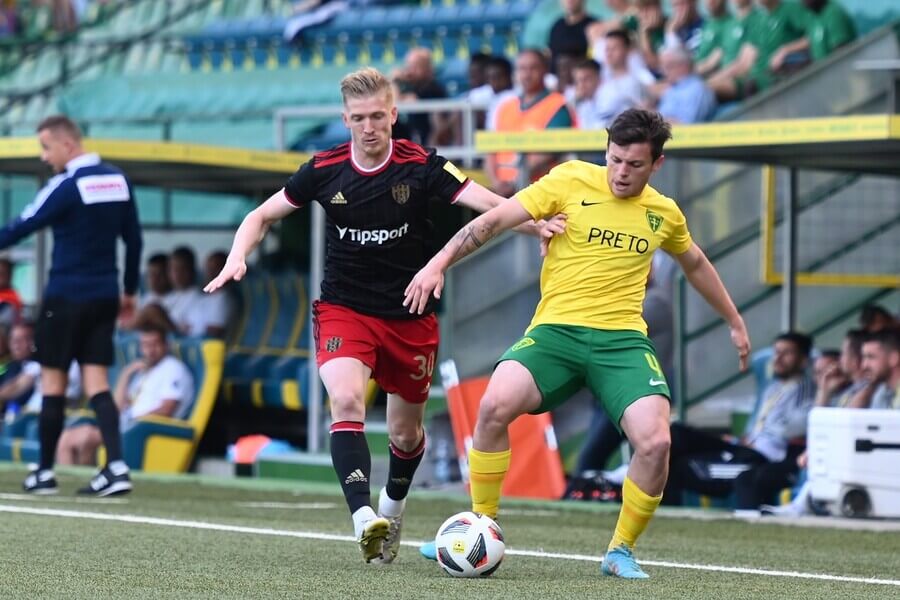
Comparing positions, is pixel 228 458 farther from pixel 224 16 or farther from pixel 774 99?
pixel 224 16

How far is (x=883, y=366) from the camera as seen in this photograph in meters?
10.8

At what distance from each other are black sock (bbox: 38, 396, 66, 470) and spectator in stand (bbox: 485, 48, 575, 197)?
4129 millimetres

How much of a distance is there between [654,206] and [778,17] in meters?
8.18

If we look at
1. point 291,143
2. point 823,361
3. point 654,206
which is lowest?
point 823,361

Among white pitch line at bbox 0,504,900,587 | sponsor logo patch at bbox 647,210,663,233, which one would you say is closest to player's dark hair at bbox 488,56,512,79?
white pitch line at bbox 0,504,900,587

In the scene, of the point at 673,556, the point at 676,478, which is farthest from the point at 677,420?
the point at 673,556

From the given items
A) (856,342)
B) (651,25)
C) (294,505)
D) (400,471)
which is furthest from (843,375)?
(651,25)

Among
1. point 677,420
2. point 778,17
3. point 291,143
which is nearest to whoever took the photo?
point 677,420

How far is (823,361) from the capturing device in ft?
37.6

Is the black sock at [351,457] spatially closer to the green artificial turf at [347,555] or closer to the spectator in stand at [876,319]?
the green artificial turf at [347,555]

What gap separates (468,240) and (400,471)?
1159 mm

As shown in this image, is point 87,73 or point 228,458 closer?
point 228,458

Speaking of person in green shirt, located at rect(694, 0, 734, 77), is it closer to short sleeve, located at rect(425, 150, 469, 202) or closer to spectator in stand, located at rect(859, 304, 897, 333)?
spectator in stand, located at rect(859, 304, 897, 333)

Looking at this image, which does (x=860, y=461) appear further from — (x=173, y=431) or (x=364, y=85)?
(x=173, y=431)
